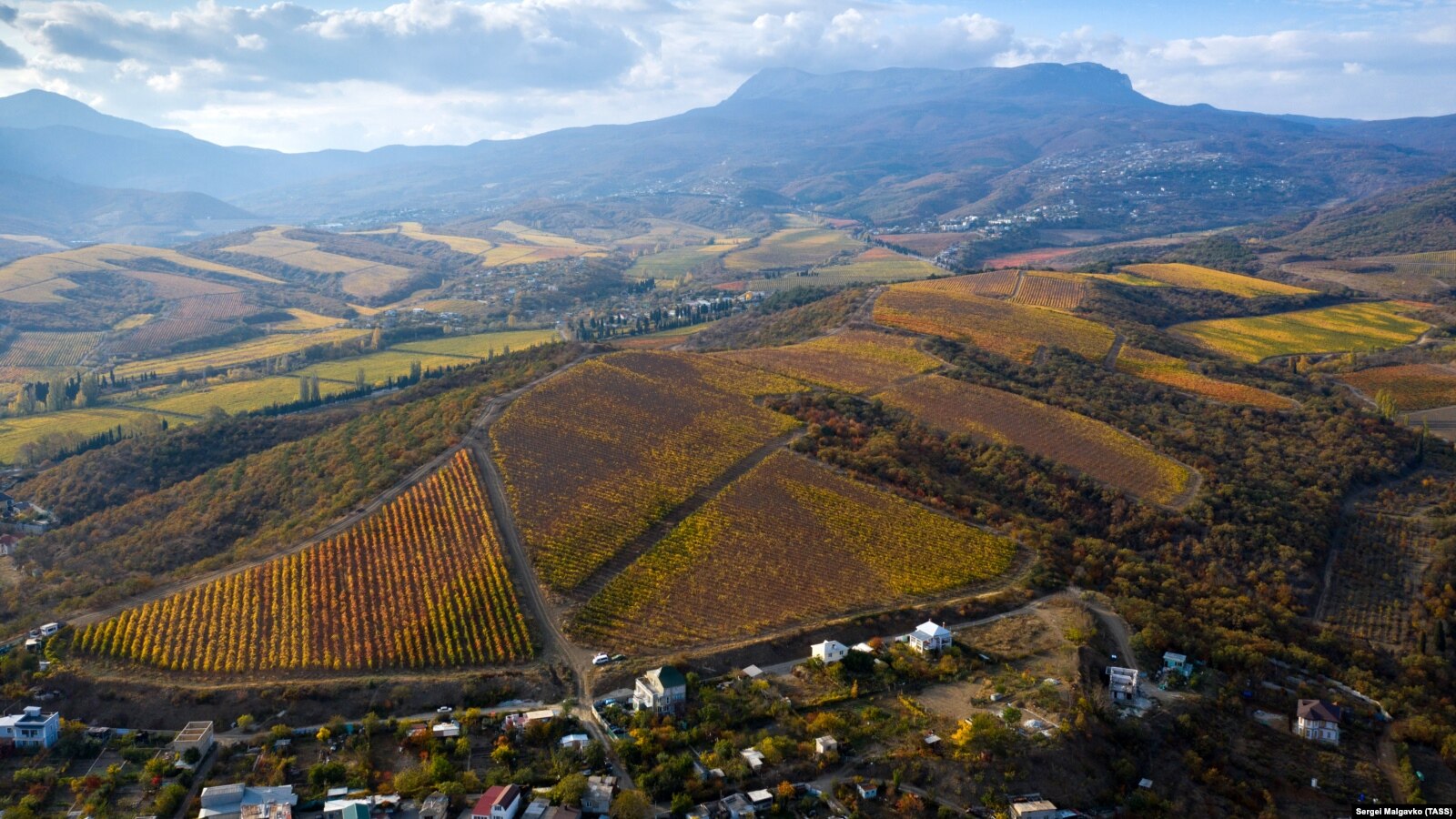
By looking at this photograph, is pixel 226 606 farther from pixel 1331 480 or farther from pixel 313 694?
pixel 1331 480

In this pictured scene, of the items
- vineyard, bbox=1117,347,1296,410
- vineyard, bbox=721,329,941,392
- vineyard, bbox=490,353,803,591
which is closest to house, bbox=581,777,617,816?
vineyard, bbox=490,353,803,591

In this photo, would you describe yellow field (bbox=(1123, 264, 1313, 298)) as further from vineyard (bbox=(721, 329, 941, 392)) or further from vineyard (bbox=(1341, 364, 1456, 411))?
vineyard (bbox=(721, 329, 941, 392))

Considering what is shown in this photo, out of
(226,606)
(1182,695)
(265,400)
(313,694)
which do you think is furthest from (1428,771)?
(265,400)

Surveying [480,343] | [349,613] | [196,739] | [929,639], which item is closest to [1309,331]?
[929,639]

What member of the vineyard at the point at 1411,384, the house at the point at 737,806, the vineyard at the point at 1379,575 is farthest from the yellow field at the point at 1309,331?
the house at the point at 737,806

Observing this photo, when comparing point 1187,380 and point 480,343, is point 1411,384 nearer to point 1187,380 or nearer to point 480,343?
point 1187,380
